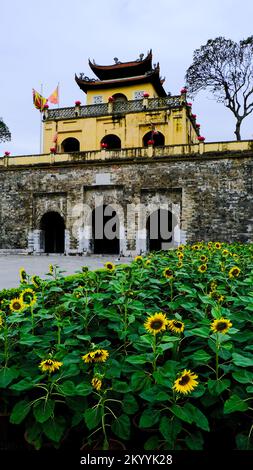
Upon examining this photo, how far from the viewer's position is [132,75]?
23.0 metres

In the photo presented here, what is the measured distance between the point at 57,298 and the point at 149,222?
604 inches

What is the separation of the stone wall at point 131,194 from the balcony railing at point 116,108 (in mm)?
4347

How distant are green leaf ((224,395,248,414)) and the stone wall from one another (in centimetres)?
1580

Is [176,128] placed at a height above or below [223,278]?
above

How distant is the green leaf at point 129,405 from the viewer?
1304mm

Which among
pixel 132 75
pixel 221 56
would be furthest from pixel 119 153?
pixel 221 56

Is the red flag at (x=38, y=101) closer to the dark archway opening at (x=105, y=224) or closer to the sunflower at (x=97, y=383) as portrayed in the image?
the dark archway opening at (x=105, y=224)

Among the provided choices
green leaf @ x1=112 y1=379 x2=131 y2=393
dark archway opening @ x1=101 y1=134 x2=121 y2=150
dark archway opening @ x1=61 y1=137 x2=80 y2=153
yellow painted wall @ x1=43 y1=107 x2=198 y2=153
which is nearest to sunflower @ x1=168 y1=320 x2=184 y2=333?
green leaf @ x1=112 y1=379 x2=131 y2=393

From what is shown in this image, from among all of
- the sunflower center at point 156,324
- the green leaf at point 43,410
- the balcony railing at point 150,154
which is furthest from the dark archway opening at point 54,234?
the green leaf at point 43,410

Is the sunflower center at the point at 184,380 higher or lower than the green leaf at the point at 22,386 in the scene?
higher

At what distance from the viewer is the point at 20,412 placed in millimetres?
1304

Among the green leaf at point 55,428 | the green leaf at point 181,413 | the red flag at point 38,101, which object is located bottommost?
the green leaf at point 55,428

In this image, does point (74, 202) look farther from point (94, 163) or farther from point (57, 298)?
point (57, 298)

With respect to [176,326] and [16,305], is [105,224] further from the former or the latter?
[176,326]
